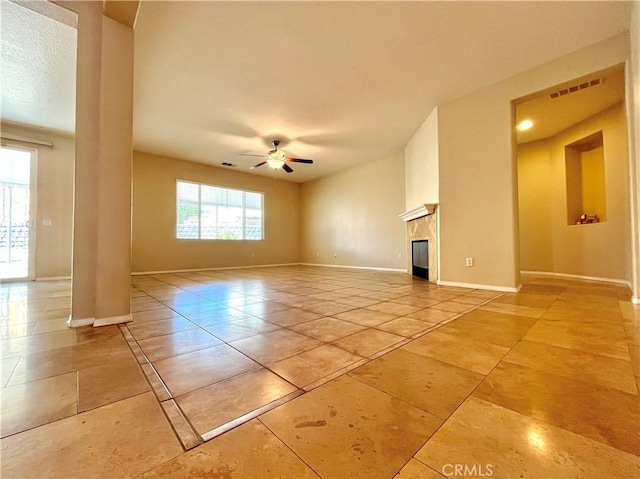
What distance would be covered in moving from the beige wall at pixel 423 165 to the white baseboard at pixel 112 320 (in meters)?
4.28

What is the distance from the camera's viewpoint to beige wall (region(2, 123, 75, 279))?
15.8 feet

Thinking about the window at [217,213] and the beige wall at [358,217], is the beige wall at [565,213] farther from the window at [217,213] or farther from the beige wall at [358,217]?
the window at [217,213]

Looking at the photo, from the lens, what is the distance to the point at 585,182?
4.87 m

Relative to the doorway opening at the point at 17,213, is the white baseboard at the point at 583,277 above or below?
below

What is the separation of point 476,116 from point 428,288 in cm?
263

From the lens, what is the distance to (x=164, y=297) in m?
3.29

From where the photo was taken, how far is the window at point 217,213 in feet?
22.1

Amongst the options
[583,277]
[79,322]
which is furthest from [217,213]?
[583,277]

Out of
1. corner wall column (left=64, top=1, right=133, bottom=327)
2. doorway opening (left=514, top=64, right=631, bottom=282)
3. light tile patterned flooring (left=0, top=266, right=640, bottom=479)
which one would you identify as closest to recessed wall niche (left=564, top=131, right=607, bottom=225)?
doorway opening (left=514, top=64, right=631, bottom=282)

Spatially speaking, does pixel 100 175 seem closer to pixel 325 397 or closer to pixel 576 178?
pixel 325 397

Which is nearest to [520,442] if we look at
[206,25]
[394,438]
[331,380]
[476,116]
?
[394,438]

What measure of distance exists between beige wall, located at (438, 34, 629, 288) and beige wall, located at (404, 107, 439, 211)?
0.57 ft

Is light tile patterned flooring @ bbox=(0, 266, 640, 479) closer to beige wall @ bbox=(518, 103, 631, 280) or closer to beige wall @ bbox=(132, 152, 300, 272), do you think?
beige wall @ bbox=(518, 103, 631, 280)

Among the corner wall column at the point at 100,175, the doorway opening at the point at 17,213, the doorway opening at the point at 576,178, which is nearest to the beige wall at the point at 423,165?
the doorway opening at the point at 576,178
